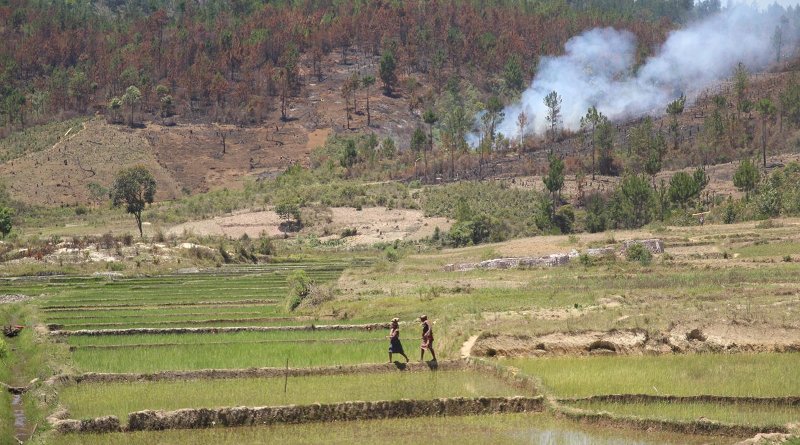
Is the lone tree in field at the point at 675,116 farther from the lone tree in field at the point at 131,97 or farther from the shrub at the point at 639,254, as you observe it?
the lone tree in field at the point at 131,97

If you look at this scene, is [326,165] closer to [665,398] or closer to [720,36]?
[720,36]

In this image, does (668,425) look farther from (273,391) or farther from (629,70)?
(629,70)

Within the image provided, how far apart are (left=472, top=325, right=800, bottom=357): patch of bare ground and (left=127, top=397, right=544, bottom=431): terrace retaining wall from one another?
532cm

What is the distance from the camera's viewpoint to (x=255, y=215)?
94875 millimetres

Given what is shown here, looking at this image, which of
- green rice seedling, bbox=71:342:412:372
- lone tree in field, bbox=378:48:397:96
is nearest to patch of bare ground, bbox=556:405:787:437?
green rice seedling, bbox=71:342:412:372

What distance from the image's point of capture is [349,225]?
89812 mm

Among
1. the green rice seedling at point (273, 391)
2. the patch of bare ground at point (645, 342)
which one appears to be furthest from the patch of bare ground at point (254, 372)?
the patch of bare ground at point (645, 342)

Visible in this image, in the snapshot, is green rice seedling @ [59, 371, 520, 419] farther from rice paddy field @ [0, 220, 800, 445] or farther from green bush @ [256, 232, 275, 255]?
green bush @ [256, 232, 275, 255]

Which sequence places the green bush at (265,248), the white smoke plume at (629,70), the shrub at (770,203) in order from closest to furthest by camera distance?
the shrub at (770,203)
the green bush at (265,248)
the white smoke plume at (629,70)

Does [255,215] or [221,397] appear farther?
[255,215]

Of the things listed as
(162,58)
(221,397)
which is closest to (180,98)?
(162,58)

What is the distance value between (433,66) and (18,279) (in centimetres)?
9755

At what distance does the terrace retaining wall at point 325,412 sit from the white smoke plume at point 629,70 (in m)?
107

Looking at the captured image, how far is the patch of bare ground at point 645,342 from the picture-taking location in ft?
89.2
